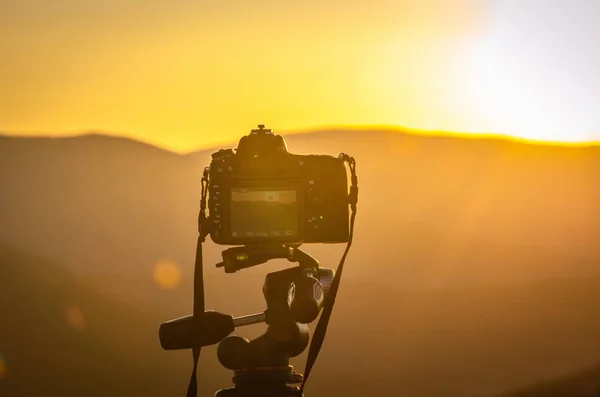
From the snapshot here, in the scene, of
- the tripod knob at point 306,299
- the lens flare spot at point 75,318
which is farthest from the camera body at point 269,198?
the lens flare spot at point 75,318

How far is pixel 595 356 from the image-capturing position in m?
32.1

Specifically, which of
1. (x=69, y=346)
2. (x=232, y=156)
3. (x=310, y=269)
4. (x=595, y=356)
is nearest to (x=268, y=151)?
(x=232, y=156)

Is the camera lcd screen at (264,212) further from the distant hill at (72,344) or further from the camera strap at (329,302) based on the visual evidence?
the distant hill at (72,344)

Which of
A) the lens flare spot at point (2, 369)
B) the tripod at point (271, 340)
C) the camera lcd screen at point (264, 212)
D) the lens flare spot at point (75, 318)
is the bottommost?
the lens flare spot at point (2, 369)

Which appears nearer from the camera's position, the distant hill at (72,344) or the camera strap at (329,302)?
the camera strap at (329,302)

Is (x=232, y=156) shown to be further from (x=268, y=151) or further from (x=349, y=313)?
(x=349, y=313)

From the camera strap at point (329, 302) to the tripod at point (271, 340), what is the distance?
6cm

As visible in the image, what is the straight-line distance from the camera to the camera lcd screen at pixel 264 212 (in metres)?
4.01

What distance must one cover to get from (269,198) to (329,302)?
491 mm

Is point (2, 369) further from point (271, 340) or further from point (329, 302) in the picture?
point (329, 302)

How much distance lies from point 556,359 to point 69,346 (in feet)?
61.7

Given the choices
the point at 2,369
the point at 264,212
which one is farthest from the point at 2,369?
the point at 264,212

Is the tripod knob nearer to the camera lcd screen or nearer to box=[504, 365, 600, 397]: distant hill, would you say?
the camera lcd screen

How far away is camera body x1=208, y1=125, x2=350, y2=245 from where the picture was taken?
402cm
